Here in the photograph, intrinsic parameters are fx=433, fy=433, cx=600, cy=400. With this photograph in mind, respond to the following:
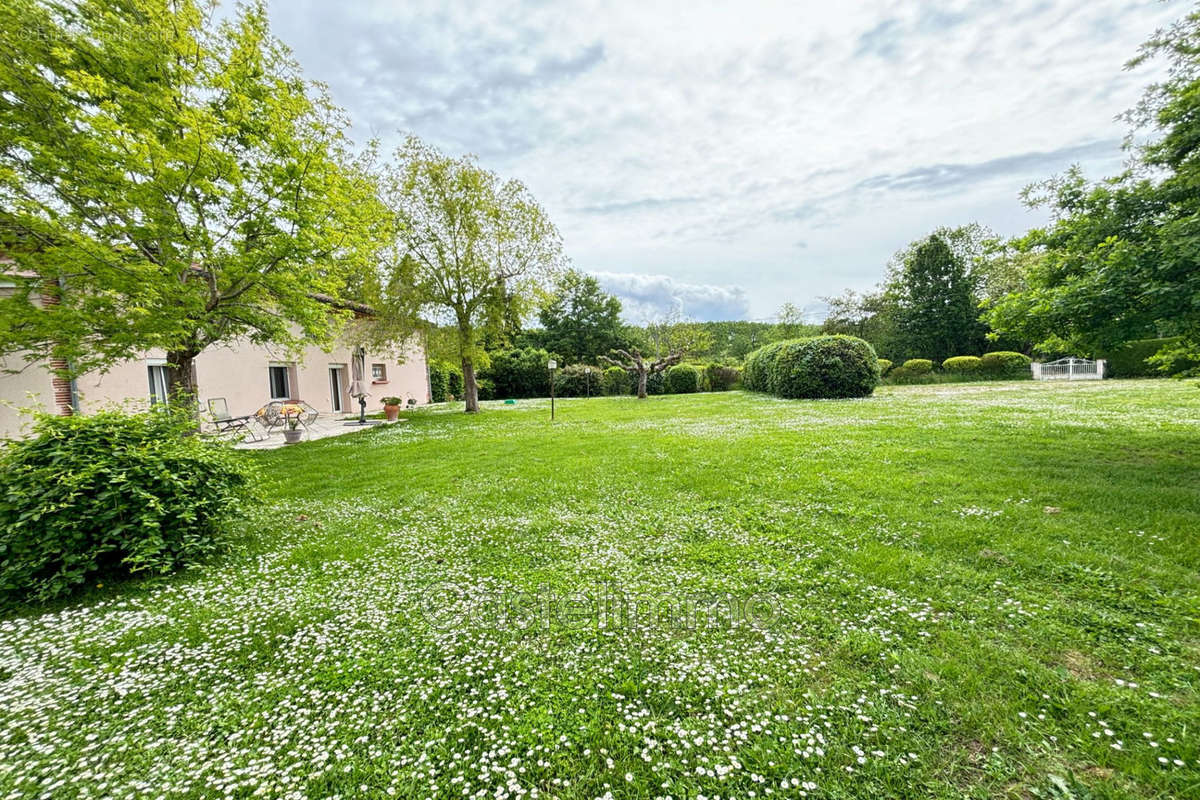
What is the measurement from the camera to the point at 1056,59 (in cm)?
714

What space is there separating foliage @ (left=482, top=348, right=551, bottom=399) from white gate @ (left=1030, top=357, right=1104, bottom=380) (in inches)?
1019

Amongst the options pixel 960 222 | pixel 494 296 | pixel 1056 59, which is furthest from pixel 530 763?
pixel 960 222

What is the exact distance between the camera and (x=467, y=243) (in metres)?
15.0

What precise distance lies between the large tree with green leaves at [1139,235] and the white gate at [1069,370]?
20.7 meters

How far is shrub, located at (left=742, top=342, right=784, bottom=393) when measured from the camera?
1962cm

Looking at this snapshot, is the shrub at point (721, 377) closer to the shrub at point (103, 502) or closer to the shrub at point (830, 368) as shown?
the shrub at point (830, 368)

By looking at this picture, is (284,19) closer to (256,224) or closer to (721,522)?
(256,224)

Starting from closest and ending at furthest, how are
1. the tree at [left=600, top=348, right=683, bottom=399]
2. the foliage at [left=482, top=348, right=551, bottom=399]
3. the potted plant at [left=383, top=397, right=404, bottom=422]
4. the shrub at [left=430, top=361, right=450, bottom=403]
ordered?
the potted plant at [left=383, top=397, right=404, bottom=422] → the tree at [left=600, top=348, right=683, bottom=399] → the shrub at [left=430, top=361, right=450, bottom=403] → the foliage at [left=482, top=348, right=551, bottom=399]

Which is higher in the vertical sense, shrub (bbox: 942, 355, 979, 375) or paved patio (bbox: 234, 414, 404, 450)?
shrub (bbox: 942, 355, 979, 375)

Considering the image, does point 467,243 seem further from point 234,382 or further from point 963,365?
point 963,365

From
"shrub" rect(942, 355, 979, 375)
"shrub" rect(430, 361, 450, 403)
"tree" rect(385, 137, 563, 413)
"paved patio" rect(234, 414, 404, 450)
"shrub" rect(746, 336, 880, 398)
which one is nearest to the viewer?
"paved patio" rect(234, 414, 404, 450)

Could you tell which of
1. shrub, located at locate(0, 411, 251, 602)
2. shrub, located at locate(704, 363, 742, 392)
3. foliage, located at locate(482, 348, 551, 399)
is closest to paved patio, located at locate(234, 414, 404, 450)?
shrub, located at locate(0, 411, 251, 602)

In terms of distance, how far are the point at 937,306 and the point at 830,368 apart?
19.3 m

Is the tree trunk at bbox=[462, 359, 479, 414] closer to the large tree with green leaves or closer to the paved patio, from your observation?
the paved patio
